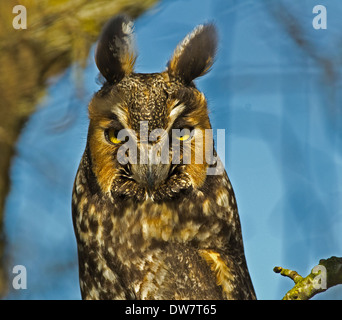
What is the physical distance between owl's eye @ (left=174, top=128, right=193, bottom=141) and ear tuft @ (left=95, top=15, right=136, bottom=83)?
1.31ft

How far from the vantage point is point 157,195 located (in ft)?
8.00

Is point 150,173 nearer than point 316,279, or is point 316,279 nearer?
point 316,279

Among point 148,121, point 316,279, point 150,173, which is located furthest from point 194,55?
point 316,279

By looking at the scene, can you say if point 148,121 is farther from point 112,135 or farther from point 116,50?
point 116,50

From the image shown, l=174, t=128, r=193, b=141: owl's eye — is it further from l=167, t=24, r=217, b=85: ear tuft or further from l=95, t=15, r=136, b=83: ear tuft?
l=95, t=15, r=136, b=83: ear tuft

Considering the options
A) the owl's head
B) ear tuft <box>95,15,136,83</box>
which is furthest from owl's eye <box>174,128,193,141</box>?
ear tuft <box>95,15,136,83</box>

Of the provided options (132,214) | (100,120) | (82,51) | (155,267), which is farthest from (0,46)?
(155,267)

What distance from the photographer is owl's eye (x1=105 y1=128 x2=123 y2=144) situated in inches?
91.1

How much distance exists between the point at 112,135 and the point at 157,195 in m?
0.35

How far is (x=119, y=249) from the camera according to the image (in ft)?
8.23

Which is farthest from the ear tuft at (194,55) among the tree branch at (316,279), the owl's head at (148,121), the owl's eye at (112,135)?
the tree branch at (316,279)
